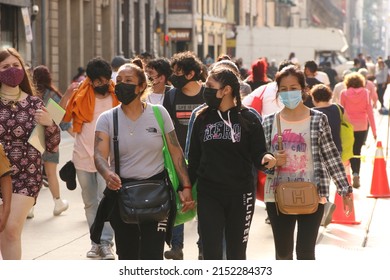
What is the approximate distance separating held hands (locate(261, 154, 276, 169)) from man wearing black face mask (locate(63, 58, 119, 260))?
10.8 feet

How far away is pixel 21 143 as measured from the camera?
320 inches

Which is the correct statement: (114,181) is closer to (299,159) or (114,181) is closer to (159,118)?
(159,118)

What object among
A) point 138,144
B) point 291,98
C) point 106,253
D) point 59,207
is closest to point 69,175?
point 106,253

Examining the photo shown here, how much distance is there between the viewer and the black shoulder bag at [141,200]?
7496 mm

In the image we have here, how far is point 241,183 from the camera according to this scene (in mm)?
7680

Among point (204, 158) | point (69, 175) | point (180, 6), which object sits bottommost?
point (69, 175)

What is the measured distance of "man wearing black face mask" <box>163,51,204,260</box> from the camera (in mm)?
10336

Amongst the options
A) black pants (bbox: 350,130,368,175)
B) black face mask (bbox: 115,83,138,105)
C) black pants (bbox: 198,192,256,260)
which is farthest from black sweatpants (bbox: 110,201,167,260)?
black pants (bbox: 350,130,368,175)

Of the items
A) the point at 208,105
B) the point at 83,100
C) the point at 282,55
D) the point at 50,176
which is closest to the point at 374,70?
the point at 282,55

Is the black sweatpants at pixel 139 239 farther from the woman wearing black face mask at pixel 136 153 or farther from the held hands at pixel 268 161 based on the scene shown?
the held hands at pixel 268 161

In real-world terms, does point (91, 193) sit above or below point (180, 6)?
below

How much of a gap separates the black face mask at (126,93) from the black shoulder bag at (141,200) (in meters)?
0.21

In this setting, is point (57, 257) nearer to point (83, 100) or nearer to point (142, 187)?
point (83, 100)

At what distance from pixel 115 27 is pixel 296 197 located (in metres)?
40.6
